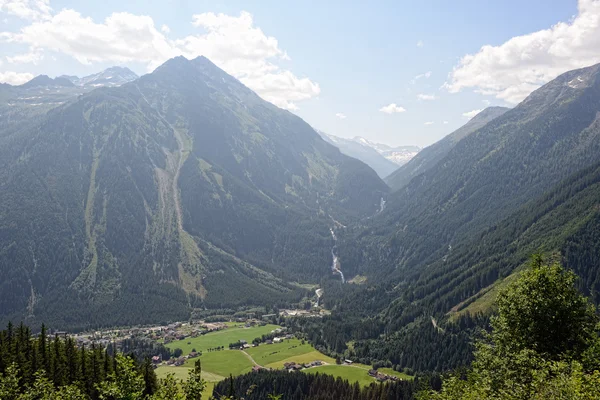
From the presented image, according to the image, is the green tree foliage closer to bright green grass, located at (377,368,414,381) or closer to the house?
bright green grass, located at (377,368,414,381)

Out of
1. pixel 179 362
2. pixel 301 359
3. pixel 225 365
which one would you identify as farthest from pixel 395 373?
pixel 179 362

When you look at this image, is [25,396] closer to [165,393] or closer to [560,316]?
[165,393]

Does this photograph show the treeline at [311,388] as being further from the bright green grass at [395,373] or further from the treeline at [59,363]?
the treeline at [59,363]

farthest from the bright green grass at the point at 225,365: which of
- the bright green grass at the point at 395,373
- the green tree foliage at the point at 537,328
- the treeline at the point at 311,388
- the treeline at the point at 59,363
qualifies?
the green tree foliage at the point at 537,328

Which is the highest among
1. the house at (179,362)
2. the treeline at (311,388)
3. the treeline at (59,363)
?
the treeline at (59,363)

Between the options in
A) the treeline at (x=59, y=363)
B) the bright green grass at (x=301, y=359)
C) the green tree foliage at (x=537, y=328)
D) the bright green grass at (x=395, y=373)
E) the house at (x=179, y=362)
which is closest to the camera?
the green tree foliage at (x=537, y=328)

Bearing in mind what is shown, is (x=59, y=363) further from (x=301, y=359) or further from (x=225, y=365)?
(x=301, y=359)

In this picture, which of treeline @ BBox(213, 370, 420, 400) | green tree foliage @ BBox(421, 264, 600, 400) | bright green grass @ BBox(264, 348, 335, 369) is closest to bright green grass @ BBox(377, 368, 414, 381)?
bright green grass @ BBox(264, 348, 335, 369)

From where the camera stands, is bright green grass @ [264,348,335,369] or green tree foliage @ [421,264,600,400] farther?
bright green grass @ [264,348,335,369]
